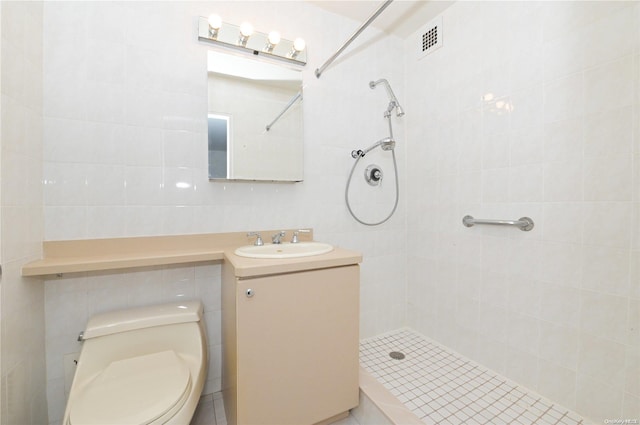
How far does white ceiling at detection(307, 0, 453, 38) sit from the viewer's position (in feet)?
5.65

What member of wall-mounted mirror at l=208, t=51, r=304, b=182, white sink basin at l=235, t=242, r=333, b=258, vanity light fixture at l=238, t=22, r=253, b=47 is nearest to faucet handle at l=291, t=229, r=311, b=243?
white sink basin at l=235, t=242, r=333, b=258

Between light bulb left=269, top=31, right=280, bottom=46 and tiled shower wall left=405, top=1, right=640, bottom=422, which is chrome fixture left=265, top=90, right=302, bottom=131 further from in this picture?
tiled shower wall left=405, top=1, right=640, bottom=422

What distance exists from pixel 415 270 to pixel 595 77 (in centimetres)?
146

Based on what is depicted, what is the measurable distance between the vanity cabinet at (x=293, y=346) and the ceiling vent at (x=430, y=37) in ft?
5.62

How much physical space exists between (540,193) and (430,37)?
4.40ft

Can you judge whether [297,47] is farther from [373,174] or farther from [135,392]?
[135,392]

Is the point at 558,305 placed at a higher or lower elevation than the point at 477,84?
lower

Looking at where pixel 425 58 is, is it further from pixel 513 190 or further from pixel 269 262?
pixel 269 262

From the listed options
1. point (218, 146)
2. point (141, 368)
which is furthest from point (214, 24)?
point (141, 368)

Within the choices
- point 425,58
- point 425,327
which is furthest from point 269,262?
point 425,58

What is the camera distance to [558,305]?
1.29 meters

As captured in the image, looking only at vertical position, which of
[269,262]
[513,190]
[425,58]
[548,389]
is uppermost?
[425,58]

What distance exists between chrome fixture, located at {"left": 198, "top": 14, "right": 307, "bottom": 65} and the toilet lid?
1646mm

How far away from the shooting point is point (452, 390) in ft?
4.54
